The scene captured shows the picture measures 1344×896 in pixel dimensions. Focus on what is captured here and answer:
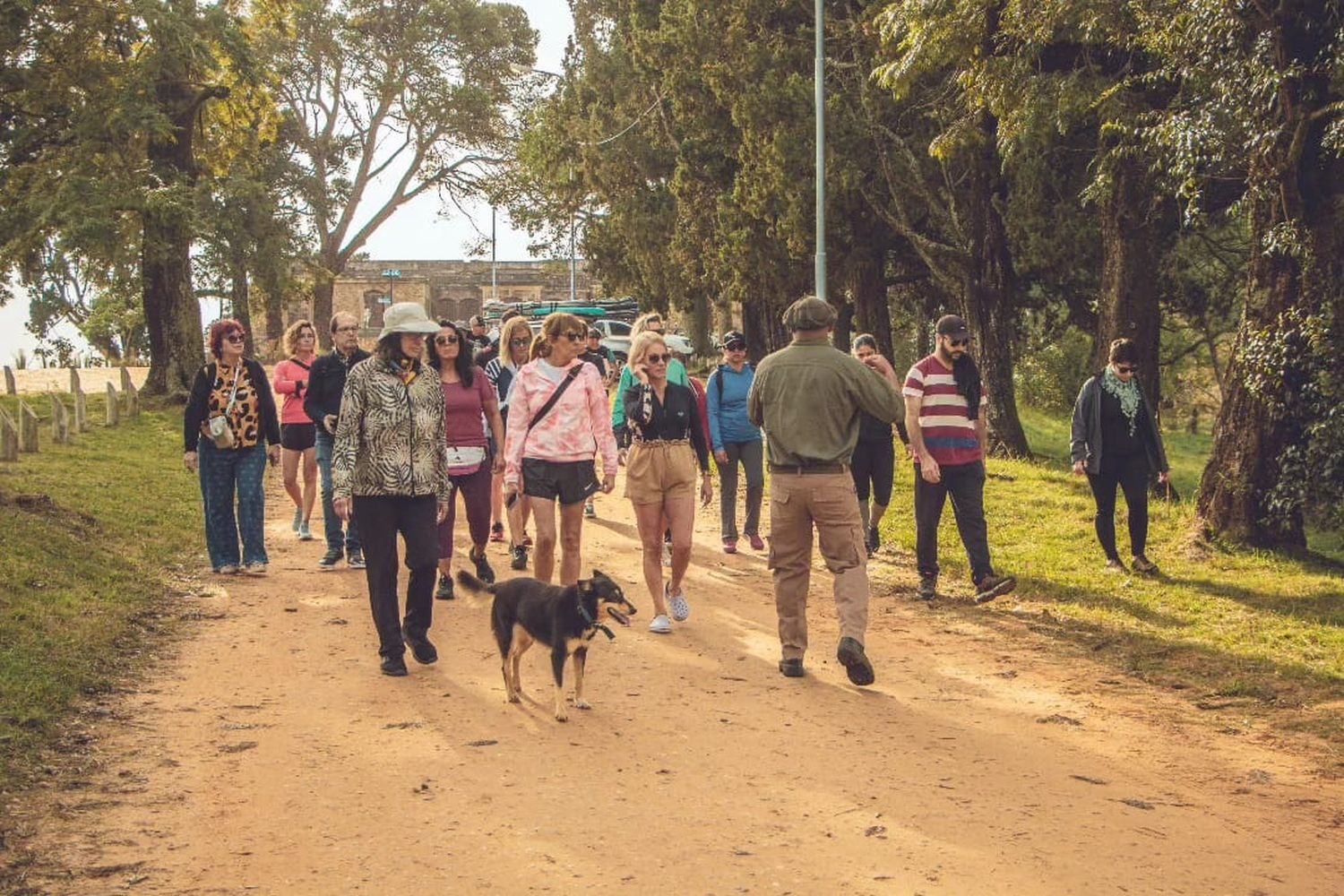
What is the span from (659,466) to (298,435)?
14.5 feet

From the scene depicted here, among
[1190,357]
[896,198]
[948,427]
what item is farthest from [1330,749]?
[1190,357]

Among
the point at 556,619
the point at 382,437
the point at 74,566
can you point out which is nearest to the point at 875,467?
the point at 382,437

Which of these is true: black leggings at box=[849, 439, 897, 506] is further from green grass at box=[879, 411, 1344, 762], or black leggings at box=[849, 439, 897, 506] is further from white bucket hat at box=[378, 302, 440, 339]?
white bucket hat at box=[378, 302, 440, 339]

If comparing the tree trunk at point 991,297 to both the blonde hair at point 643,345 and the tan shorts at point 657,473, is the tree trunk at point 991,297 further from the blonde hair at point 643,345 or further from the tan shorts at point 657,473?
the tan shorts at point 657,473

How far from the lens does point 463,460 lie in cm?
1027

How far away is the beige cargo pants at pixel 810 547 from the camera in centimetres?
795

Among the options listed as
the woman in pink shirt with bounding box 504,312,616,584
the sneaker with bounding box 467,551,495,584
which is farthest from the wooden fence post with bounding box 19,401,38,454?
the woman in pink shirt with bounding box 504,312,616,584

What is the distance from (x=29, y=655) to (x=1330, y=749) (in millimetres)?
6623

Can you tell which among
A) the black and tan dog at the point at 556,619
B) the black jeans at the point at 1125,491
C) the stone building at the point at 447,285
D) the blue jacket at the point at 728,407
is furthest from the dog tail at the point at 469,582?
the stone building at the point at 447,285

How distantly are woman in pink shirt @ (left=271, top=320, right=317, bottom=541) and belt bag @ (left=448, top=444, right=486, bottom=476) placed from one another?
2216 mm

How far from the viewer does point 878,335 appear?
2475 cm

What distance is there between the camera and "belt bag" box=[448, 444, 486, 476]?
10.2m

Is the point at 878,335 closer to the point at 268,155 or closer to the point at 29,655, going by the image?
the point at 29,655

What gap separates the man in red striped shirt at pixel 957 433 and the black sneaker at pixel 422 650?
12.2ft
